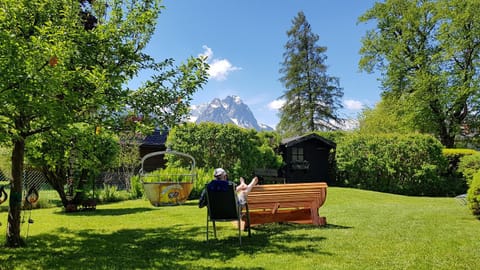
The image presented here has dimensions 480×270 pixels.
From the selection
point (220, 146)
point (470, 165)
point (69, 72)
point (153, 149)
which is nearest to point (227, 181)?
point (69, 72)

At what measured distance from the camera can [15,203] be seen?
6.21m

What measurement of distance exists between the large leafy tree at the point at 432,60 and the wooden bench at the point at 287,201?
74.7 feet

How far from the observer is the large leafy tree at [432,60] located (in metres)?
26.3

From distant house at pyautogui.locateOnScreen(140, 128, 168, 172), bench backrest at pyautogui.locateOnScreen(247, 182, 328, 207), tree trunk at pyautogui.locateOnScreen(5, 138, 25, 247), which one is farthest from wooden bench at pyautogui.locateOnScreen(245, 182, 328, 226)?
distant house at pyautogui.locateOnScreen(140, 128, 168, 172)

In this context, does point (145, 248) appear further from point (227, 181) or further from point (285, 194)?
point (285, 194)

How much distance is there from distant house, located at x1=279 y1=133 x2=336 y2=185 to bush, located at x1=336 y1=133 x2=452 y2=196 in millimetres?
3408

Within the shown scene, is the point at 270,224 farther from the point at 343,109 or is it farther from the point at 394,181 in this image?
the point at 343,109

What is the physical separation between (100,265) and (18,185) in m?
2.50

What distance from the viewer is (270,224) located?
8.32 metres

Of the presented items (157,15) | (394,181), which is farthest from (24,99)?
(394,181)

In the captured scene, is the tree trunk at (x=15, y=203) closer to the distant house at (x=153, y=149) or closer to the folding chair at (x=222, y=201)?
the folding chair at (x=222, y=201)

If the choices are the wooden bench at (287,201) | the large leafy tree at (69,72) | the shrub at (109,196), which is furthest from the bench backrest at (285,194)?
the shrub at (109,196)

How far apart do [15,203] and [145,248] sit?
235 cm

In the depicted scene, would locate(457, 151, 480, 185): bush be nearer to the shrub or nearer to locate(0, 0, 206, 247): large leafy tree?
locate(0, 0, 206, 247): large leafy tree
